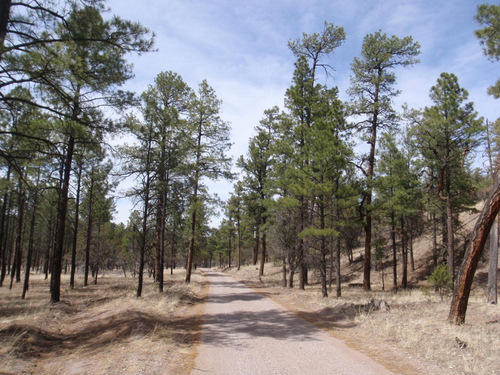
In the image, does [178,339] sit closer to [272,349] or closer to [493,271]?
[272,349]

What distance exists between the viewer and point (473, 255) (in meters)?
8.77

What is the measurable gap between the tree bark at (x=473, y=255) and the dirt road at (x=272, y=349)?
152 inches

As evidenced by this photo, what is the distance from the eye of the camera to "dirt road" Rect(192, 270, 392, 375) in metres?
5.65

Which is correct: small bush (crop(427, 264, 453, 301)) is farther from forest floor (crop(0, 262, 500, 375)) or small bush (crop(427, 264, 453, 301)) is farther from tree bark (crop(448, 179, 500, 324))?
tree bark (crop(448, 179, 500, 324))

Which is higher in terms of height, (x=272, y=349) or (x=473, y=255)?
(x=473, y=255)

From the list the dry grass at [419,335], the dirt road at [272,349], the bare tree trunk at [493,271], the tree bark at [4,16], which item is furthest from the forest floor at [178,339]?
the tree bark at [4,16]

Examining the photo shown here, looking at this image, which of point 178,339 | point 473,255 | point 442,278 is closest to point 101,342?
point 178,339

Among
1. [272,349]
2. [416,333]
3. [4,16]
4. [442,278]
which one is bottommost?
[272,349]

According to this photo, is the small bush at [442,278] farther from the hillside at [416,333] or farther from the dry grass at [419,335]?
the dry grass at [419,335]

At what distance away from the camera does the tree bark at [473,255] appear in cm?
857

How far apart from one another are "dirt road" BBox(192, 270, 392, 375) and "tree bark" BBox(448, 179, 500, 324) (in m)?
3.86

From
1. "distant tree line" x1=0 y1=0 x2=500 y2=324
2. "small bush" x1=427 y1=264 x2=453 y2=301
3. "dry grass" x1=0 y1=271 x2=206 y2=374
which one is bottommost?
"dry grass" x1=0 y1=271 x2=206 y2=374

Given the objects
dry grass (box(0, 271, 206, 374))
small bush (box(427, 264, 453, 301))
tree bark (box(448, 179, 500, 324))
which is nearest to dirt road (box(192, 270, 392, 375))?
dry grass (box(0, 271, 206, 374))

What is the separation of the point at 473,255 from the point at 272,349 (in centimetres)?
623
